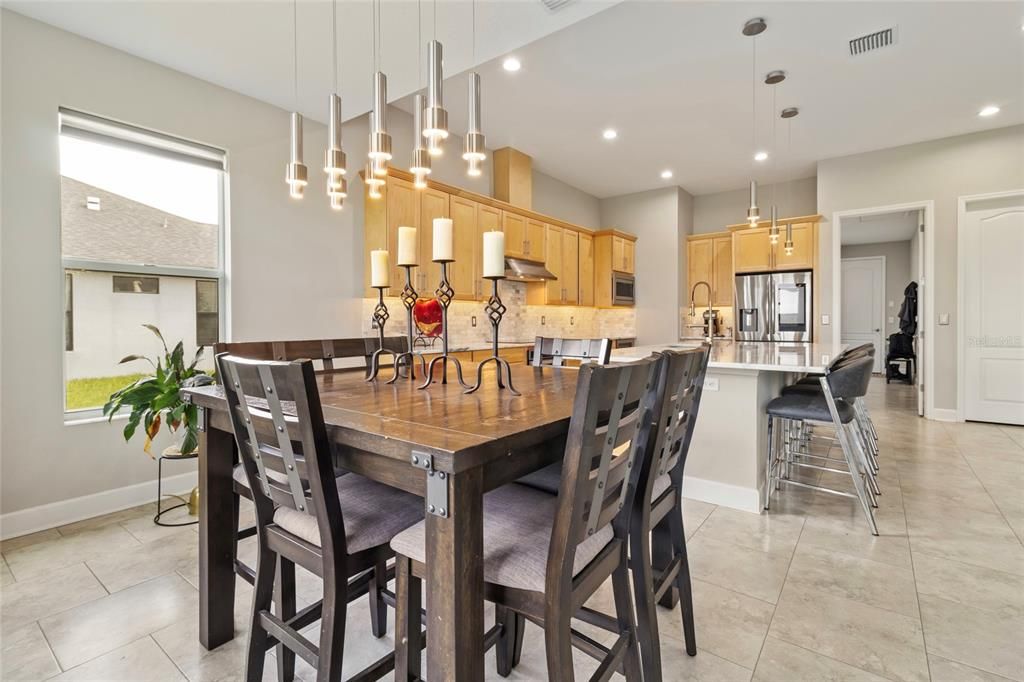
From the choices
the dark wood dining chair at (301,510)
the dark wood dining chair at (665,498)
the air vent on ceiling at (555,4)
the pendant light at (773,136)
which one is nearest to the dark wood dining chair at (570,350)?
the dark wood dining chair at (665,498)

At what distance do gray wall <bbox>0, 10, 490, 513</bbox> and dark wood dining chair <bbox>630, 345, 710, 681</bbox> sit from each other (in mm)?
3021

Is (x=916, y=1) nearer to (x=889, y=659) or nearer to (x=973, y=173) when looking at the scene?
(x=973, y=173)

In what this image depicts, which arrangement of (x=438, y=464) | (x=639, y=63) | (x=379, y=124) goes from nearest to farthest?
(x=438, y=464)
(x=379, y=124)
(x=639, y=63)

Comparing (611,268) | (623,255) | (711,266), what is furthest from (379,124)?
(711,266)

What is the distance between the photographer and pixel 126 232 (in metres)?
2.90

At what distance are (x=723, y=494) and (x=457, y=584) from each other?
2466mm

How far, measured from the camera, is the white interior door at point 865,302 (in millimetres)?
8969

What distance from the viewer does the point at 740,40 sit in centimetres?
324

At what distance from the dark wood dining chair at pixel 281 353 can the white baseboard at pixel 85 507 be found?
1.20 meters

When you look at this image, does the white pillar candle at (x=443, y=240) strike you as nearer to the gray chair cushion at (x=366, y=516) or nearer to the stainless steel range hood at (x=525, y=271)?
the gray chair cushion at (x=366, y=516)

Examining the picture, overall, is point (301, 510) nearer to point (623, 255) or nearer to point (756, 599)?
point (756, 599)

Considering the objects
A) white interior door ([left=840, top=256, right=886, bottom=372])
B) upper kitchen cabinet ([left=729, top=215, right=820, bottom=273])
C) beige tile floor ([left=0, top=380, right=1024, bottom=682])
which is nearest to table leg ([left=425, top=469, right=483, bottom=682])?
beige tile floor ([left=0, top=380, right=1024, bottom=682])

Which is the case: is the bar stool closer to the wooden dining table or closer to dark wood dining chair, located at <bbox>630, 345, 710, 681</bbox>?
dark wood dining chair, located at <bbox>630, 345, 710, 681</bbox>

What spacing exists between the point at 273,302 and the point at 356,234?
3.03ft
